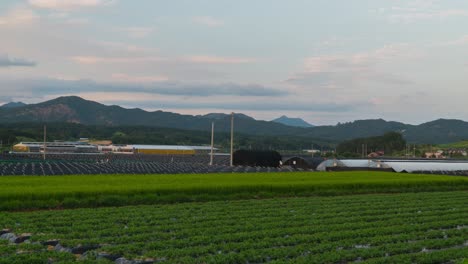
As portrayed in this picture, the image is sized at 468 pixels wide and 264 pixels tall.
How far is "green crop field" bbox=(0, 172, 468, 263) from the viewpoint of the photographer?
1044cm

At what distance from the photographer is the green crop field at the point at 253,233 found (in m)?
10.4

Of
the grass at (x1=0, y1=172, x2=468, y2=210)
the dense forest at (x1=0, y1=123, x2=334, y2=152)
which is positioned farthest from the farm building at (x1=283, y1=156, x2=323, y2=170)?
the dense forest at (x1=0, y1=123, x2=334, y2=152)

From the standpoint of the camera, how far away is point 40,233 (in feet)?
42.0

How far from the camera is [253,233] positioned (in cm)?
1271

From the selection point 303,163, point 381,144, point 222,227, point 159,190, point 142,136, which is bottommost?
point 222,227

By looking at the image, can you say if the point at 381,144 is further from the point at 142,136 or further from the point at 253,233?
the point at 253,233

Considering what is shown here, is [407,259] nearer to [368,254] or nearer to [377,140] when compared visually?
[368,254]

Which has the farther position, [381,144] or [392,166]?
[381,144]

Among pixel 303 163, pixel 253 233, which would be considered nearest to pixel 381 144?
pixel 303 163

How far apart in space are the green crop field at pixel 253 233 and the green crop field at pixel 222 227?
2 centimetres

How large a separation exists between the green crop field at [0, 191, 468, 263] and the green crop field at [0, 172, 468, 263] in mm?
22

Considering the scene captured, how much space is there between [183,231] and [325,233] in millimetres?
3227

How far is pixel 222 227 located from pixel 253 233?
120cm

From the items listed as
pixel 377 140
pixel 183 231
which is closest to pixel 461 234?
pixel 183 231
